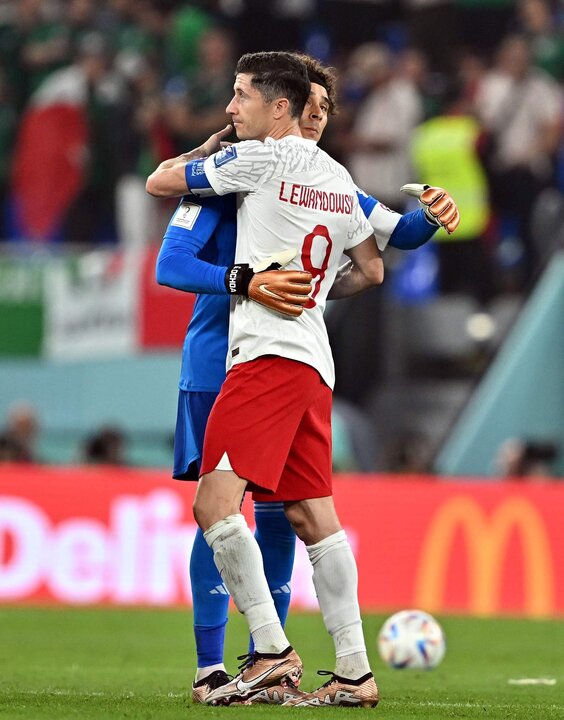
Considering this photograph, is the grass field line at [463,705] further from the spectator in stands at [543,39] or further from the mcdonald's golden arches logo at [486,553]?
the spectator in stands at [543,39]

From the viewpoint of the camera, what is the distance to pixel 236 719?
4582 mm

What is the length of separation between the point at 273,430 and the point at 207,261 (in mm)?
729

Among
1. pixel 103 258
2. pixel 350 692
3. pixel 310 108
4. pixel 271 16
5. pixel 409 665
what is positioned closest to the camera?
pixel 350 692

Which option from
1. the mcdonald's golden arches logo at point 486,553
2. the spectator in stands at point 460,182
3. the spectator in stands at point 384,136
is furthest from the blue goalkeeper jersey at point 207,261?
the spectator in stands at point 384,136

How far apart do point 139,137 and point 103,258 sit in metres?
1.81

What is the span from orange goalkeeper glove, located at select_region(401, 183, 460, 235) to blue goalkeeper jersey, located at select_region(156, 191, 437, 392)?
10cm

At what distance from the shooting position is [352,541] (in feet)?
38.3

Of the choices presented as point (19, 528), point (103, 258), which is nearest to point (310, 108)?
point (19, 528)

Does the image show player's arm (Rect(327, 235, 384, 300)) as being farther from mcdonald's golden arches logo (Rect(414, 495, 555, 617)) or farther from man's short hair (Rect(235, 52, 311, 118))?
mcdonald's golden arches logo (Rect(414, 495, 555, 617))

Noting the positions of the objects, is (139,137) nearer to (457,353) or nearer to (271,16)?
(271,16)

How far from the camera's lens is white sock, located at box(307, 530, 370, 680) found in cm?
511

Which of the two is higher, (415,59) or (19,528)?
(415,59)

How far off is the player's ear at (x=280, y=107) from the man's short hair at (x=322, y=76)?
17 cm

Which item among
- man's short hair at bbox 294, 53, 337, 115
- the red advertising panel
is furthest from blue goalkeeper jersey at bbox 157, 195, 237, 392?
the red advertising panel
